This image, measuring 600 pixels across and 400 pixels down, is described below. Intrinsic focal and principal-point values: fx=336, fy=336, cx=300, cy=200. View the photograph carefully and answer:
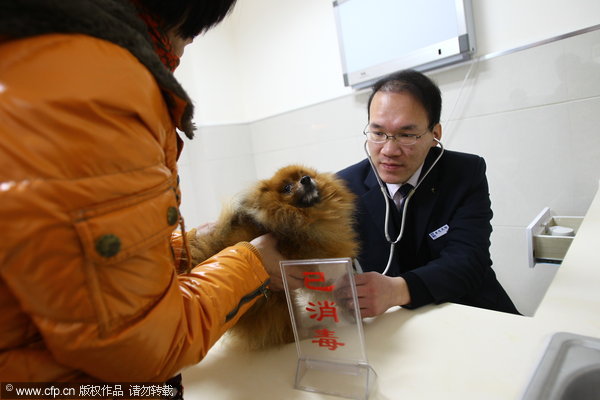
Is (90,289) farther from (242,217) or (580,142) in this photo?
(580,142)

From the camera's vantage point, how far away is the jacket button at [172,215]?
0.47 m

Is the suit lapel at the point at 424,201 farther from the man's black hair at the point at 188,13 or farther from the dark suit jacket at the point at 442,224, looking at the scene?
the man's black hair at the point at 188,13

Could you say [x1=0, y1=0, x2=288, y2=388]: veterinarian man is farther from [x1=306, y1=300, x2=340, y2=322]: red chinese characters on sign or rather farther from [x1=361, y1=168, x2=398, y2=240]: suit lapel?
[x1=361, y1=168, x2=398, y2=240]: suit lapel

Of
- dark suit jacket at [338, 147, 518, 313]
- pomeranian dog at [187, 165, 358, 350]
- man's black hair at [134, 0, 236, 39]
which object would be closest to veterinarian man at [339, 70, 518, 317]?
dark suit jacket at [338, 147, 518, 313]

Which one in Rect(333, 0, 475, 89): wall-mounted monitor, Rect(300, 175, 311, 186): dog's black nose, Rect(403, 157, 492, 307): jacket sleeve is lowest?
Rect(403, 157, 492, 307): jacket sleeve

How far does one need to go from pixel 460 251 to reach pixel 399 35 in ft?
4.83

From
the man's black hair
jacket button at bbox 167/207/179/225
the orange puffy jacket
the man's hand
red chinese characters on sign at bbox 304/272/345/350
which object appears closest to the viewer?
the orange puffy jacket

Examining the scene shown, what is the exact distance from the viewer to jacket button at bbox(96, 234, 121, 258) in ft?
1.25

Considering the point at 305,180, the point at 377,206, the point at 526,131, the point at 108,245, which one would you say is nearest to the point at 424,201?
the point at 377,206

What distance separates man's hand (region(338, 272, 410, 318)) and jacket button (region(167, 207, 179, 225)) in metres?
0.46

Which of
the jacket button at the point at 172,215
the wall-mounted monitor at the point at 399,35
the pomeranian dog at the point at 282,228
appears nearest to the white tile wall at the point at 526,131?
the wall-mounted monitor at the point at 399,35

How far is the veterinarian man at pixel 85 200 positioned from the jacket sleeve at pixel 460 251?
0.65m

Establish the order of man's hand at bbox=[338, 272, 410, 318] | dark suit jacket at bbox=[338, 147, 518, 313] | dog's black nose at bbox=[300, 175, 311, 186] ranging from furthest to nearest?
dark suit jacket at bbox=[338, 147, 518, 313]
dog's black nose at bbox=[300, 175, 311, 186]
man's hand at bbox=[338, 272, 410, 318]

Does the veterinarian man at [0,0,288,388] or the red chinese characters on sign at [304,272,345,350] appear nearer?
the veterinarian man at [0,0,288,388]
